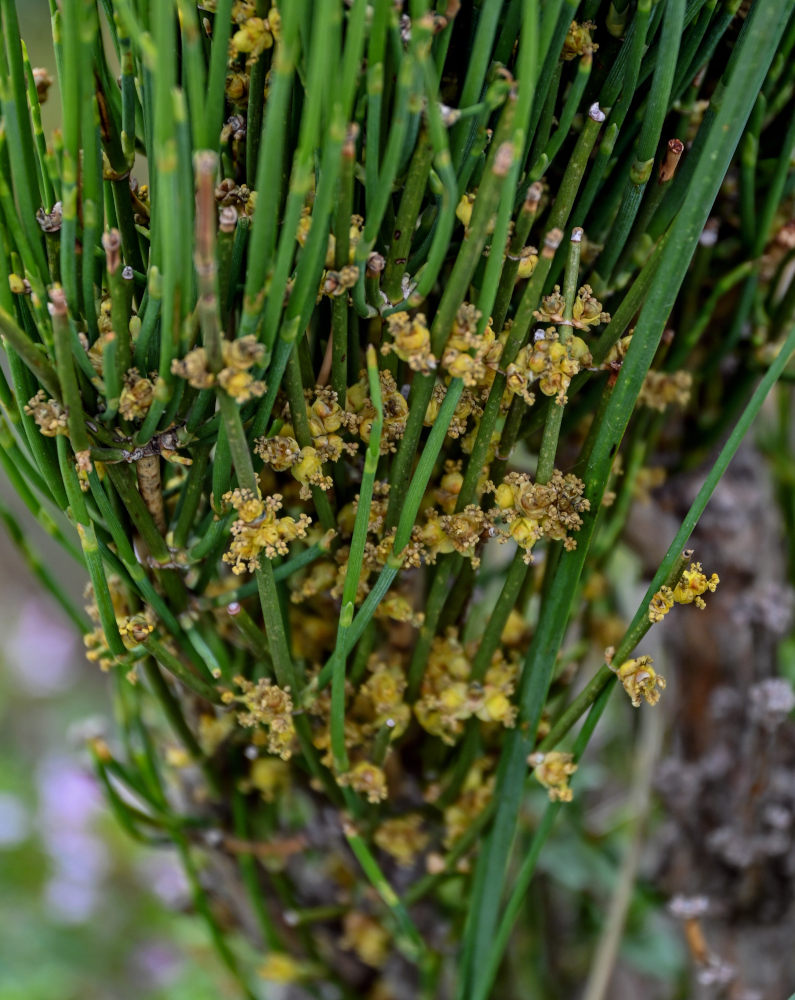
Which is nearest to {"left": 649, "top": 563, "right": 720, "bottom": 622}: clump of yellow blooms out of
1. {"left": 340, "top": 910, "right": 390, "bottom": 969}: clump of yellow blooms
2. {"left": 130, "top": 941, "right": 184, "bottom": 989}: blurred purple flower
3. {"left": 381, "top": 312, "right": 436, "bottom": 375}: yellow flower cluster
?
{"left": 381, "top": 312, "right": 436, "bottom": 375}: yellow flower cluster

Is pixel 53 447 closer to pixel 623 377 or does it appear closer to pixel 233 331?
pixel 233 331

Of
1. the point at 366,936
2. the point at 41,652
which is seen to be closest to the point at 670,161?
the point at 366,936

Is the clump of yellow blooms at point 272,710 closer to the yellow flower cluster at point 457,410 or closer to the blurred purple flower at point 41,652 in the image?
the yellow flower cluster at point 457,410

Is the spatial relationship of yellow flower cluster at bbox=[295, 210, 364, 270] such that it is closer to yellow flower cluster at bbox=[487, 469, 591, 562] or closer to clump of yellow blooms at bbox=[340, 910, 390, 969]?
yellow flower cluster at bbox=[487, 469, 591, 562]

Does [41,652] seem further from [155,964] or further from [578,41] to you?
[578,41]

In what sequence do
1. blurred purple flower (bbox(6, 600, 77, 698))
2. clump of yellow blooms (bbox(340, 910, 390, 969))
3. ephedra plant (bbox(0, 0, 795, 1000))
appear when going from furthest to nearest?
1. blurred purple flower (bbox(6, 600, 77, 698))
2. clump of yellow blooms (bbox(340, 910, 390, 969))
3. ephedra plant (bbox(0, 0, 795, 1000))

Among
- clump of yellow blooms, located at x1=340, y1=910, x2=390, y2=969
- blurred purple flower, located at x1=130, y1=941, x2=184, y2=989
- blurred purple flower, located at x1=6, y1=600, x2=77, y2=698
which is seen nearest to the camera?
clump of yellow blooms, located at x1=340, y1=910, x2=390, y2=969
